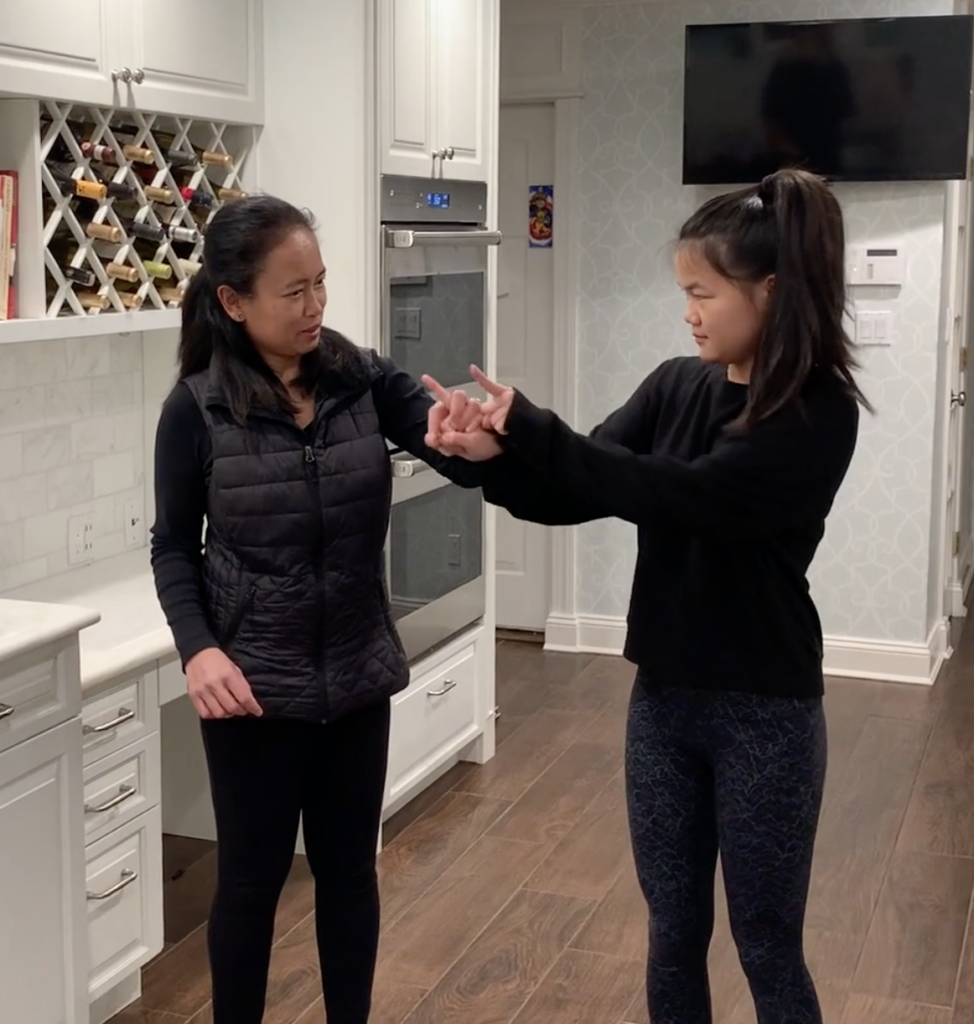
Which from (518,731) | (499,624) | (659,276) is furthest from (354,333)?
(499,624)

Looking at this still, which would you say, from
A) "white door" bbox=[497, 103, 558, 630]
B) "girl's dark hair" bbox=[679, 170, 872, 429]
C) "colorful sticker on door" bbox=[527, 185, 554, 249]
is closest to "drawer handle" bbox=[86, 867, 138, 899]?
"girl's dark hair" bbox=[679, 170, 872, 429]

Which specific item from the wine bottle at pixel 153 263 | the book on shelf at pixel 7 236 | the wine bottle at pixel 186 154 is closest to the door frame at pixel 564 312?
the wine bottle at pixel 186 154

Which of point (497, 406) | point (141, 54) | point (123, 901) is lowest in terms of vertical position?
point (123, 901)

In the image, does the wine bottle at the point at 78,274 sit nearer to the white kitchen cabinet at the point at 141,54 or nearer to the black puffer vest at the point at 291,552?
the white kitchen cabinet at the point at 141,54

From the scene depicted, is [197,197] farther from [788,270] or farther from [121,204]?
[788,270]

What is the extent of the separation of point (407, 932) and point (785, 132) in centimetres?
295

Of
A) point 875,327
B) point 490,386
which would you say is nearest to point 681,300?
point 875,327

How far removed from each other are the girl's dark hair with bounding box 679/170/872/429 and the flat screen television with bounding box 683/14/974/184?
125 inches

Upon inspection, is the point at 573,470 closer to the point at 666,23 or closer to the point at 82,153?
the point at 82,153

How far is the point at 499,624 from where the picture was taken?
560 cm

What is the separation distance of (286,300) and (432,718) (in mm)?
1921

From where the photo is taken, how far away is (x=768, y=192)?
1.69m

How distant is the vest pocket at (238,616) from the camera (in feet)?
6.72

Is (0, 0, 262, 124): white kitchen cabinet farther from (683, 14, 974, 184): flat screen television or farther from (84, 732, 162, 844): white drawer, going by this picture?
(683, 14, 974, 184): flat screen television
